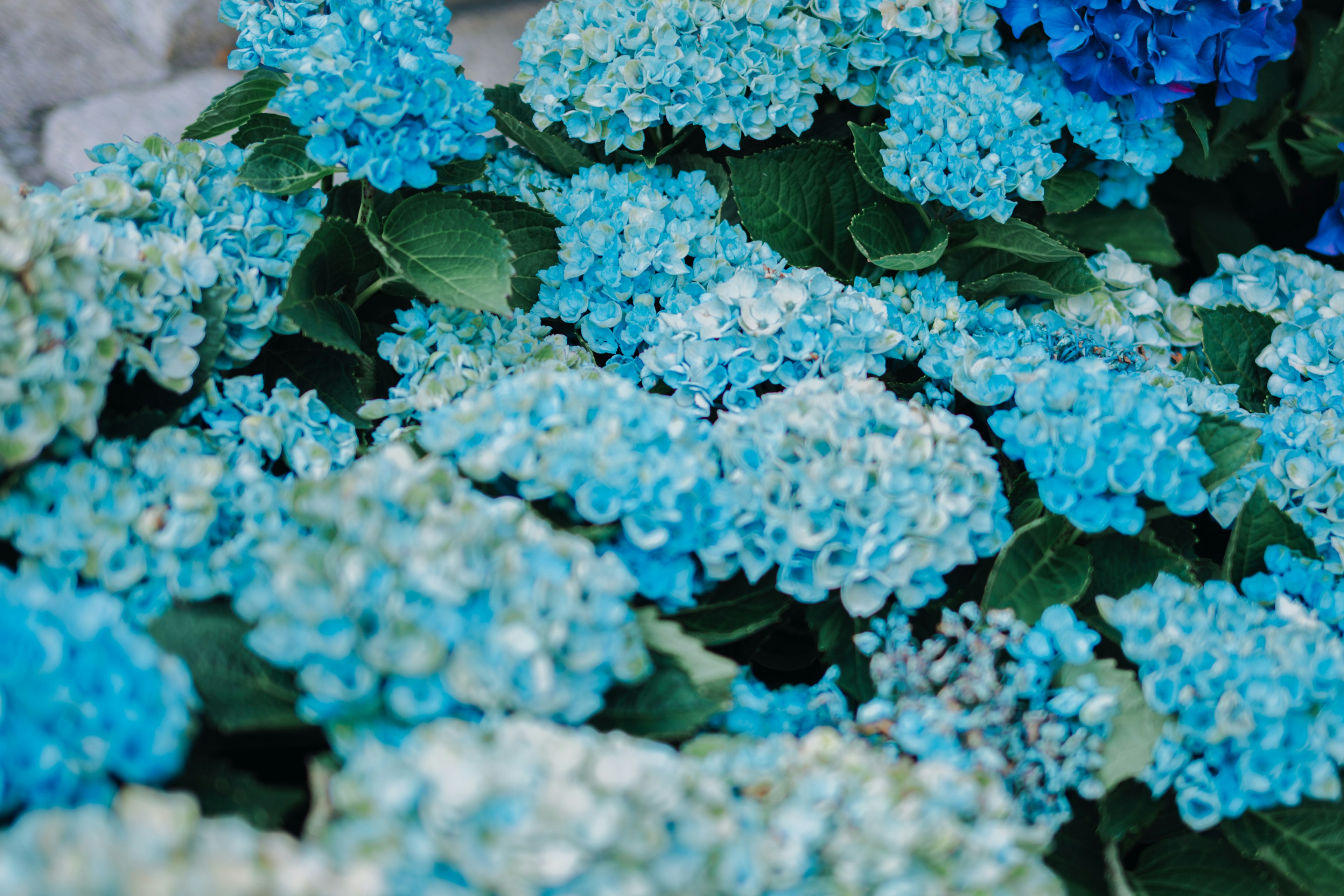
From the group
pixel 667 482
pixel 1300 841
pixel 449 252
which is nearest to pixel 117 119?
pixel 449 252

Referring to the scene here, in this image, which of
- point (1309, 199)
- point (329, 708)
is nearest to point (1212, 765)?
point (329, 708)

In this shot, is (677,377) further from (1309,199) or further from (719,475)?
(1309,199)

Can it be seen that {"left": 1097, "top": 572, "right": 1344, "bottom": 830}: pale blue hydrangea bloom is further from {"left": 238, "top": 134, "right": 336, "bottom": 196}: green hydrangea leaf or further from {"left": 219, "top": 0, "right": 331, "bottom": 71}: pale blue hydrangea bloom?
{"left": 219, "top": 0, "right": 331, "bottom": 71}: pale blue hydrangea bloom

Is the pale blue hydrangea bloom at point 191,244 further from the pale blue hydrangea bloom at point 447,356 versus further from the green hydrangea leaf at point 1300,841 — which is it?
the green hydrangea leaf at point 1300,841

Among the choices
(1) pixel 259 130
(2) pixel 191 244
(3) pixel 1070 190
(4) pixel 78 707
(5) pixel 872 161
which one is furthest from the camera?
(3) pixel 1070 190

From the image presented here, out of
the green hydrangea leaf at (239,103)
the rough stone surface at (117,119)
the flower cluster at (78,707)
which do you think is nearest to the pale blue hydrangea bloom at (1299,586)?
the flower cluster at (78,707)

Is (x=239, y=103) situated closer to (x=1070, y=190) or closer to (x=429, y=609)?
(x=429, y=609)
